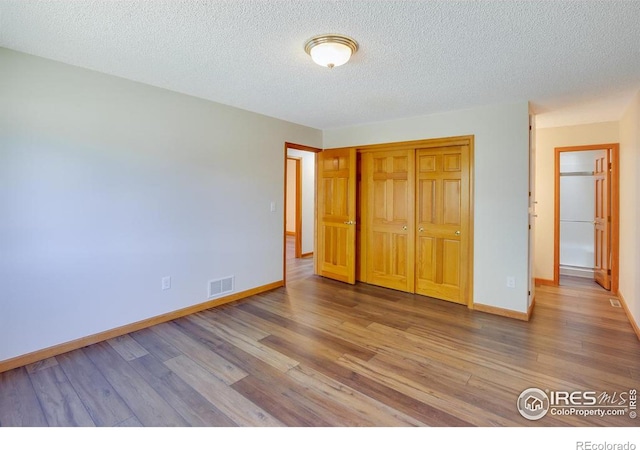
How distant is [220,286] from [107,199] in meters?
1.51

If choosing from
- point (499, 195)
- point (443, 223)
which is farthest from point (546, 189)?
point (443, 223)

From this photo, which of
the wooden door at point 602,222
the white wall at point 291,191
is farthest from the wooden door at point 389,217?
the wooden door at point 602,222

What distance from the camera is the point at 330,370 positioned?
232 cm

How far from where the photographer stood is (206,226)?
139 inches

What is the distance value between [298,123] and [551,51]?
301 cm

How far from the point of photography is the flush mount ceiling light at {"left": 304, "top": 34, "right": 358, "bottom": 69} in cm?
205

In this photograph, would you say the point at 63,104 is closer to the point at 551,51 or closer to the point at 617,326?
the point at 551,51

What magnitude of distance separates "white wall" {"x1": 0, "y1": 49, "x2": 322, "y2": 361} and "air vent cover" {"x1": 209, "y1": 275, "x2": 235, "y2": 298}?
0.27ft

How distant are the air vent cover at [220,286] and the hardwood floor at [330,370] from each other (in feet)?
0.76

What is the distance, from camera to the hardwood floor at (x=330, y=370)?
1834 mm

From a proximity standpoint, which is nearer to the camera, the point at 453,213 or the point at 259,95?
the point at 259,95

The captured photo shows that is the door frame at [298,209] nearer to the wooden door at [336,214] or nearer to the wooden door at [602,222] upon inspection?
the wooden door at [336,214]

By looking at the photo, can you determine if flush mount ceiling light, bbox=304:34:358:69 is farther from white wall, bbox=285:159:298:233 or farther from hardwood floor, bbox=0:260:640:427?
white wall, bbox=285:159:298:233
